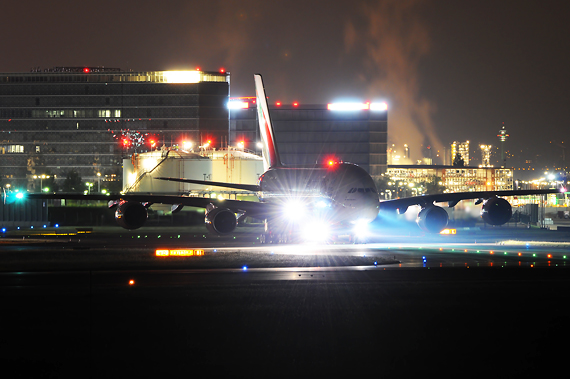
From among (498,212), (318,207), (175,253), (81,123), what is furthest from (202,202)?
(81,123)

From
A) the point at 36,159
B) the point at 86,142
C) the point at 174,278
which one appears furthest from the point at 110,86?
the point at 174,278

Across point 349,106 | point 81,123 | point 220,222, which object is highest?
point 349,106

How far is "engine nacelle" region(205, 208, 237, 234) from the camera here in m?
38.9

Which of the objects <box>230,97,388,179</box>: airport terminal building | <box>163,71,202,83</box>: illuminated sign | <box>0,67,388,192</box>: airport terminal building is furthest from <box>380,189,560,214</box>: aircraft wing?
<box>163,71,202,83</box>: illuminated sign

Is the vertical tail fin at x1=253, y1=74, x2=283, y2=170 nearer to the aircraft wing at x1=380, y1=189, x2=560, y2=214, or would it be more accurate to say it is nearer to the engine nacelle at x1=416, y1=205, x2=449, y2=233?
the aircraft wing at x1=380, y1=189, x2=560, y2=214

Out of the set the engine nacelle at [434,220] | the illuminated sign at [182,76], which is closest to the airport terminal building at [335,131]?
the illuminated sign at [182,76]

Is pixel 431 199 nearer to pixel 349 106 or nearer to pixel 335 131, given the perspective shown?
pixel 335 131

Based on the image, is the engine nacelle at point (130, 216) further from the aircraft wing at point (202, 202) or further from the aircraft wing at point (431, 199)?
the aircraft wing at point (431, 199)

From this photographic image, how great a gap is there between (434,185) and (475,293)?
186326 mm

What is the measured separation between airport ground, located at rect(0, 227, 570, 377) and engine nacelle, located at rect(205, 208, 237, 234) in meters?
12.1

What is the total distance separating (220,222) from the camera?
128ft

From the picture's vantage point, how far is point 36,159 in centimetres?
17250

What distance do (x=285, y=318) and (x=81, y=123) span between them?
16945cm

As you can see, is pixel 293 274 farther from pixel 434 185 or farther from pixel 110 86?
pixel 434 185
